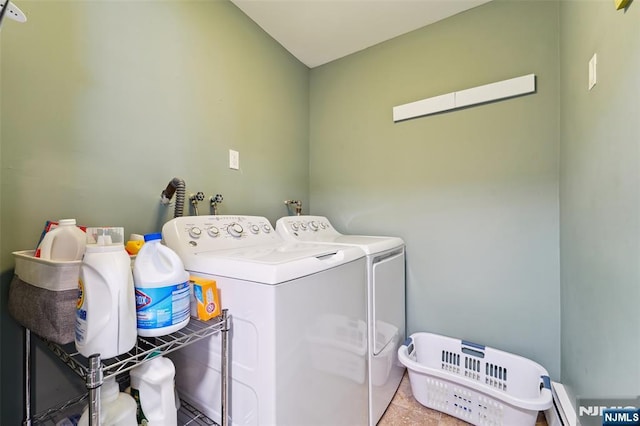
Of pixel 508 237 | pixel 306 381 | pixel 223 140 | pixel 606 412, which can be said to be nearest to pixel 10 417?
pixel 306 381

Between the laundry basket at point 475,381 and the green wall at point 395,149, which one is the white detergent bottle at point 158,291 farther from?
the laundry basket at point 475,381

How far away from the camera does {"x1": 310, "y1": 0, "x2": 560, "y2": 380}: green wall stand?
4.83ft

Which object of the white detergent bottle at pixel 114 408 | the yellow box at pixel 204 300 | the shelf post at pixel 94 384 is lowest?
the white detergent bottle at pixel 114 408

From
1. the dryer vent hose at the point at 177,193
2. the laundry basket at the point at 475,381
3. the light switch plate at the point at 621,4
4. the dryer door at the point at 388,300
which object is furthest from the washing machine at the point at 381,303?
the light switch plate at the point at 621,4

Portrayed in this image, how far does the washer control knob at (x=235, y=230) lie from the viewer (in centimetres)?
127

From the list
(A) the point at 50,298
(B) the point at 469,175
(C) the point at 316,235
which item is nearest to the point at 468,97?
(B) the point at 469,175

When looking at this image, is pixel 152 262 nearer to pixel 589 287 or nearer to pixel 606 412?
pixel 606 412

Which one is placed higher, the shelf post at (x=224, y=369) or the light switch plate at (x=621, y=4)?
the light switch plate at (x=621, y=4)

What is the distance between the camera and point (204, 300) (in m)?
0.80

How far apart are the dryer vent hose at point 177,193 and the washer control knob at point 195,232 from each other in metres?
0.15

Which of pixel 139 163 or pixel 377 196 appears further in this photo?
pixel 377 196

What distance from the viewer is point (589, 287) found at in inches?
39.6

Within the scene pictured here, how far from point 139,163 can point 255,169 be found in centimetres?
70

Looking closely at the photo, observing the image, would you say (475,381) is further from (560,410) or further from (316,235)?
(316,235)
